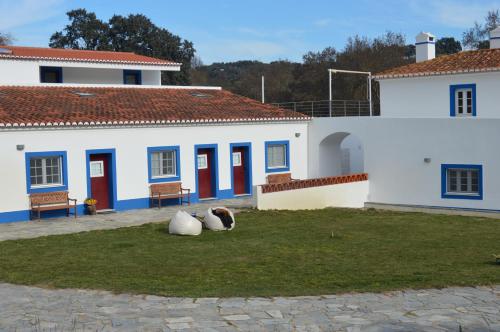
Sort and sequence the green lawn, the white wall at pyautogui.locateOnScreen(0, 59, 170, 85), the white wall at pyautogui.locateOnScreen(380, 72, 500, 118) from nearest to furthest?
the green lawn → the white wall at pyautogui.locateOnScreen(380, 72, 500, 118) → the white wall at pyautogui.locateOnScreen(0, 59, 170, 85)

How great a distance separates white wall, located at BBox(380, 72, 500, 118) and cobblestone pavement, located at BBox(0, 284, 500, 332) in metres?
16.4

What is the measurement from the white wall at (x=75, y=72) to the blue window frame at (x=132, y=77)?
0.20 meters

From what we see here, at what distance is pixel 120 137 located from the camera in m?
22.0

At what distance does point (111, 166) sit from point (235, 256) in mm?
8842

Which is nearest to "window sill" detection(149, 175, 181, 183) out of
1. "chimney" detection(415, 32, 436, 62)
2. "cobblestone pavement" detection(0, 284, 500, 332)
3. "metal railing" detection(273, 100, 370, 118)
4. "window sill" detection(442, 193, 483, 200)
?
"metal railing" detection(273, 100, 370, 118)

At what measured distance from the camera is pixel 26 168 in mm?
19922

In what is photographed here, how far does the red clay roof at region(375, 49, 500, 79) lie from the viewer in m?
26.0

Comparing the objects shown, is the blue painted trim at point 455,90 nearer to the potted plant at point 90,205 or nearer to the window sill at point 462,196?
the window sill at point 462,196

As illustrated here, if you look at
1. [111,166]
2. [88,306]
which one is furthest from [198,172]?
[88,306]

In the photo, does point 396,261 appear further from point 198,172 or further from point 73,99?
point 73,99

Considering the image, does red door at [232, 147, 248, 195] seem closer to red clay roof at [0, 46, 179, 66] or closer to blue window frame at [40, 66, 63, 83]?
red clay roof at [0, 46, 179, 66]

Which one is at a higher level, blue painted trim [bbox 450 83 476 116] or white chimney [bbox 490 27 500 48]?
white chimney [bbox 490 27 500 48]

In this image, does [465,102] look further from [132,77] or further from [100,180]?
[132,77]

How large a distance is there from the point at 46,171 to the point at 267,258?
934 cm
